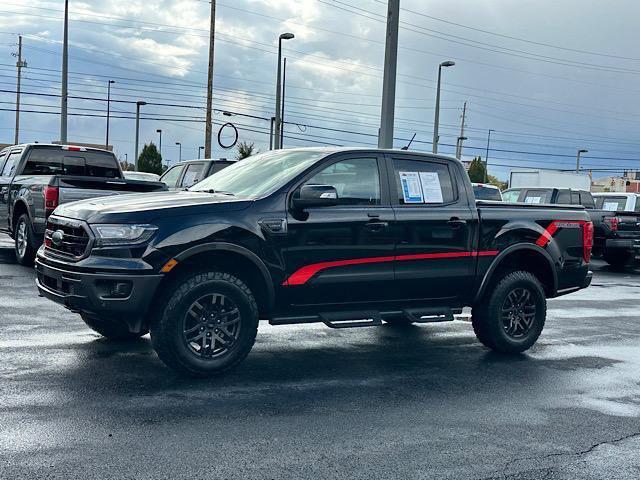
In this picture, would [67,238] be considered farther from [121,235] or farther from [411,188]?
[411,188]

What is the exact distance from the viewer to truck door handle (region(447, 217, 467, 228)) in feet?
23.0

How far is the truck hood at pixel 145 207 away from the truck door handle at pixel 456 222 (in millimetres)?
2049

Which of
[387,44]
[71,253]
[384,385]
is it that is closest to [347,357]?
[384,385]

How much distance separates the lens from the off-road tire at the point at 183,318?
5707 mm

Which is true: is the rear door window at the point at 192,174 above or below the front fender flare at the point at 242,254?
above

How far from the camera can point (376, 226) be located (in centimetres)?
655

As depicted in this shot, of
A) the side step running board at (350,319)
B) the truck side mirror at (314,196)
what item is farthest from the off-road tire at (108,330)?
the truck side mirror at (314,196)

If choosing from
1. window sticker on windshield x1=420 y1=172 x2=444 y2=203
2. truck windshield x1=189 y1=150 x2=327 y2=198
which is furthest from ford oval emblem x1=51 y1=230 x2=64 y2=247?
window sticker on windshield x1=420 y1=172 x2=444 y2=203

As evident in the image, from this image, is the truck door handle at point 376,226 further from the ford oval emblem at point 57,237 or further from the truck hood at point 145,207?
the ford oval emblem at point 57,237

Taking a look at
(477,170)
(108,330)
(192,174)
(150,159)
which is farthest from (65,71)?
(477,170)

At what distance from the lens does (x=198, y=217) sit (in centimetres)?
583

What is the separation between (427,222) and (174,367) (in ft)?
8.72

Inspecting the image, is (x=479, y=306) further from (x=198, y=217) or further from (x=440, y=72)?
(x=440, y=72)

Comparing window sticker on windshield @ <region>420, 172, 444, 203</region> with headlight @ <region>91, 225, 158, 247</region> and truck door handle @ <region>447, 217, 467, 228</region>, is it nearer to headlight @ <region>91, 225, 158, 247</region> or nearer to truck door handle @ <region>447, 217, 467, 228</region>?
truck door handle @ <region>447, 217, 467, 228</region>
